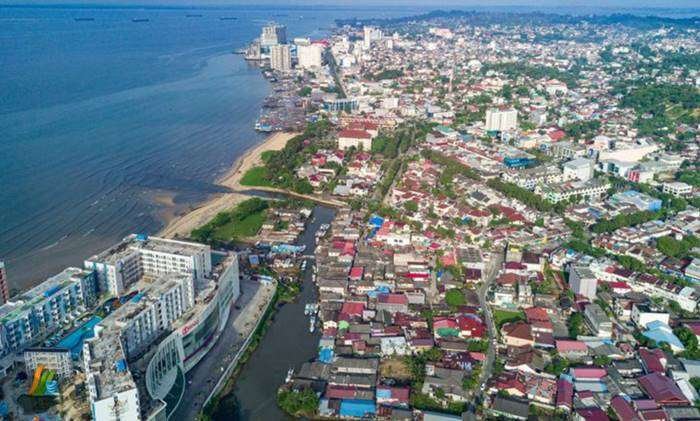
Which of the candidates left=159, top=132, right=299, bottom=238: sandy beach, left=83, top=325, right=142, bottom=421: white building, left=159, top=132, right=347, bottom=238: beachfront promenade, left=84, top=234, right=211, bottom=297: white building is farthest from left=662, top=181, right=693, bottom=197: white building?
left=83, top=325, right=142, bottom=421: white building

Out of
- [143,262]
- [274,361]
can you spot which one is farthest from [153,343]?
[143,262]

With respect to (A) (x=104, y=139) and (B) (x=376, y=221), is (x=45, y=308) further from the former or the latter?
(A) (x=104, y=139)

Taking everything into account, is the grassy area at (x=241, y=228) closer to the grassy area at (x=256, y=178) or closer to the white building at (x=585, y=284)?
the grassy area at (x=256, y=178)

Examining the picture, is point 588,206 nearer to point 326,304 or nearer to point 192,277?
point 326,304

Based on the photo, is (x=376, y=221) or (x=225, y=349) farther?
(x=376, y=221)

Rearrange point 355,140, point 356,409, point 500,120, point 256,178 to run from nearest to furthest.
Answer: point 356,409 → point 256,178 → point 355,140 → point 500,120

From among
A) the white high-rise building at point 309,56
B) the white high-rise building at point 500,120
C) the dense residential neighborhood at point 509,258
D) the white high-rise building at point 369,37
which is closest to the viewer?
the dense residential neighborhood at point 509,258

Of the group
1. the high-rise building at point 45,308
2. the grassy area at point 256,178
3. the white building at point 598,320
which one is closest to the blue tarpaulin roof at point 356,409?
the white building at point 598,320
